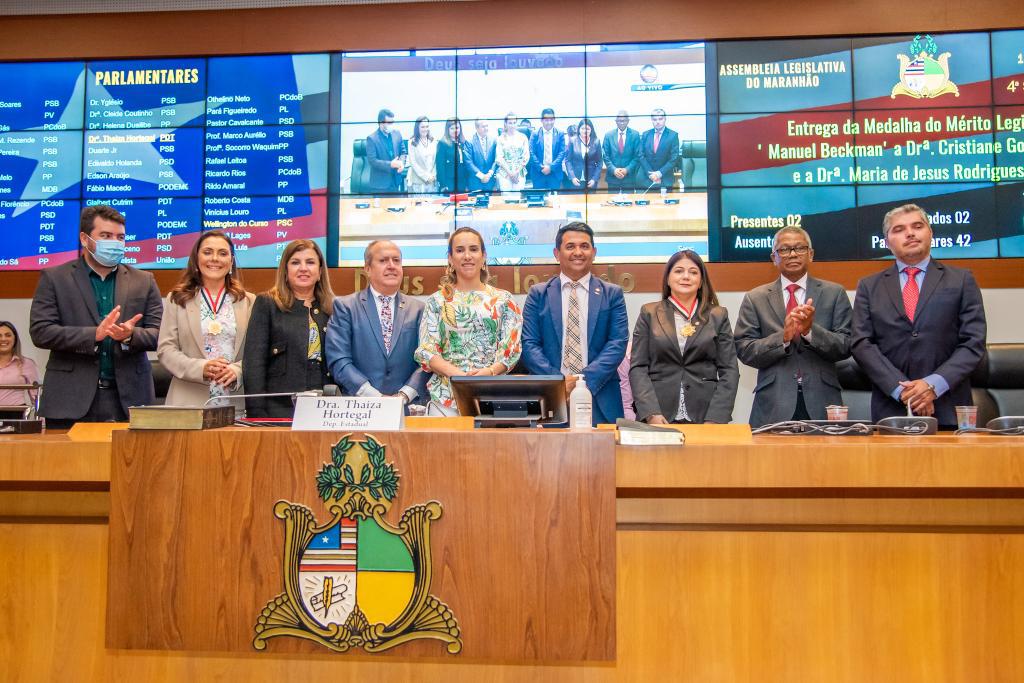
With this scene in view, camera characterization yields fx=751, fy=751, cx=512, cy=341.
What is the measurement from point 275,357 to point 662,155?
10.1ft

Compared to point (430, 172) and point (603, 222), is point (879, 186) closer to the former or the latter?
point (603, 222)

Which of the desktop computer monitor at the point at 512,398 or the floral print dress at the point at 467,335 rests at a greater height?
the floral print dress at the point at 467,335

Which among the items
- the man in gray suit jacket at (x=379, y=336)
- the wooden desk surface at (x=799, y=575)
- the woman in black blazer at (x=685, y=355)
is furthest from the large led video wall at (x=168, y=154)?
the wooden desk surface at (x=799, y=575)

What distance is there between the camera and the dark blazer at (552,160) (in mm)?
5145

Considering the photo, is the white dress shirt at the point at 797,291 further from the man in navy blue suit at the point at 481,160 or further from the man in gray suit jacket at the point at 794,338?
the man in navy blue suit at the point at 481,160

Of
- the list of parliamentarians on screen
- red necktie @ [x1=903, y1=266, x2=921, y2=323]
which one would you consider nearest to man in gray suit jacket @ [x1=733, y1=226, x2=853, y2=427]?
red necktie @ [x1=903, y1=266, x2=921, y2=323]

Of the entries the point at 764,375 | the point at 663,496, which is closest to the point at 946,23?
the point at 764,375

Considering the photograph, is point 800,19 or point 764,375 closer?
point 764,375

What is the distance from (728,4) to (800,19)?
0.50 metres

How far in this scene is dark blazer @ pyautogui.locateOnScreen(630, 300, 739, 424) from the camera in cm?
320

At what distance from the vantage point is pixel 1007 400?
4.42 m

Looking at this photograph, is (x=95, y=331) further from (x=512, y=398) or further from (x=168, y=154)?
(x=168, y=154)

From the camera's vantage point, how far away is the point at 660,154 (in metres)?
5.09

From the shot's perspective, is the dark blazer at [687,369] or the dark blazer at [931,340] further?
the dark blazer at [687,369]
